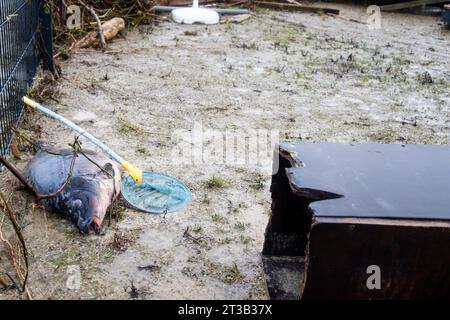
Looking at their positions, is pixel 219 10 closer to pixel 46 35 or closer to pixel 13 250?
pixel 46 35

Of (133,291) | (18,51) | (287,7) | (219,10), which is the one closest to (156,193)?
(133,291)

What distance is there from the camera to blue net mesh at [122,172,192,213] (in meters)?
3.53

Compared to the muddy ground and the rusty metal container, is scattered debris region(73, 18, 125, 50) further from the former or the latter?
the rusty metal container

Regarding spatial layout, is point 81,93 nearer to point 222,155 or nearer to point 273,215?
point 222,155

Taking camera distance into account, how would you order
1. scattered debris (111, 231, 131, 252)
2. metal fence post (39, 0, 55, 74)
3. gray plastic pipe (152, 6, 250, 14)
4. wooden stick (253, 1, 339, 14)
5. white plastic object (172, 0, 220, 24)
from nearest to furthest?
scattered debris (111, 231, 131, 252) < metal fence post (39, 0, 55, 74) < white plastic object (172, 0, 220, 24) < gray plastic pipe (152, 6, 250, 14) < wooden stick (253, 1, 339, 14)

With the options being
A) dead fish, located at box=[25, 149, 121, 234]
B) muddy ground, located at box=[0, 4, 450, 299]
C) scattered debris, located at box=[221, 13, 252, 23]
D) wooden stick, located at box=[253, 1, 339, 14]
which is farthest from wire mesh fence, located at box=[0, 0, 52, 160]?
wooden stick, located at box=[253, 1, 339, 14]

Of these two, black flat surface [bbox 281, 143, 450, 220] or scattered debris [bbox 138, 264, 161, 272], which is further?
scattered debris [bbox 138, 264, 161, 272]

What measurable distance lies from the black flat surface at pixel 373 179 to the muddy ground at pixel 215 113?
0.69 metres

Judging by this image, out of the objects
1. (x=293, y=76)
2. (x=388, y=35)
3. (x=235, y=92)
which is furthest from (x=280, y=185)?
(x=388, y=35)

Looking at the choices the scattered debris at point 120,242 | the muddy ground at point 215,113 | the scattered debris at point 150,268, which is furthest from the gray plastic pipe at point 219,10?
the scattered debris at point 150,268

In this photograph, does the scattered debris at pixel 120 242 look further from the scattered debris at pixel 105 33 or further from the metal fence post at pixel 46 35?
the scattered debris at pixel 105 33

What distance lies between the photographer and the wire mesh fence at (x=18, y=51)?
13.2 feet

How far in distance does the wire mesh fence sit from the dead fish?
2.18 feet

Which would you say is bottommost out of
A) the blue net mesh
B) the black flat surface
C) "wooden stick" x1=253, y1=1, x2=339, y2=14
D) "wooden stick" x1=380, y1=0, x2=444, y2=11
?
the blue net mesh
